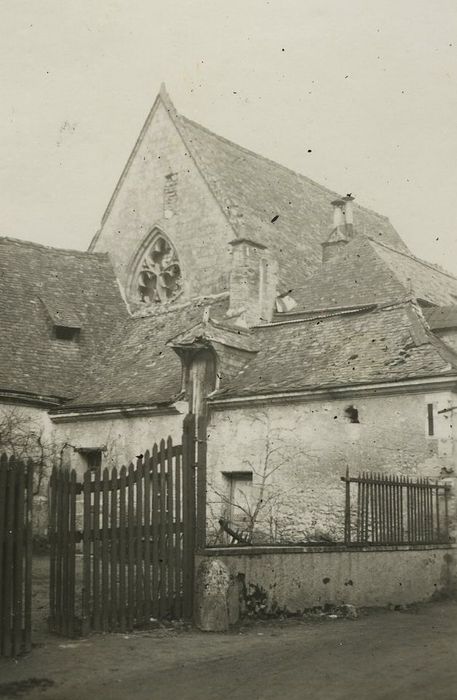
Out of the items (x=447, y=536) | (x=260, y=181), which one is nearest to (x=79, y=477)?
(x=447, y=536)

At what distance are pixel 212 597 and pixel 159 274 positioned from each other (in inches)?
671

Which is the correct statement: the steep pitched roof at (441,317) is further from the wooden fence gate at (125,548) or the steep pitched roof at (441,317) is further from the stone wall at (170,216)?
the wooden fence gate at (125,548)

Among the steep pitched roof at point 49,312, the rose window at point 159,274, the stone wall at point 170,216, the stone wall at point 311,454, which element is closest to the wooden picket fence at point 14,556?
the stone wall at point 311,454

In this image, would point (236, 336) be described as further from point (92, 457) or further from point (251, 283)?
point (92, 457)

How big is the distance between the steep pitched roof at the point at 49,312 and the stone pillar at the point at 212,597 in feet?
36.7

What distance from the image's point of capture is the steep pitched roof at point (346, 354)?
48.7 ft

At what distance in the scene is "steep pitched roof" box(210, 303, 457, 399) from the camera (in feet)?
48.7

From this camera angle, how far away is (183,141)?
82.3 feet

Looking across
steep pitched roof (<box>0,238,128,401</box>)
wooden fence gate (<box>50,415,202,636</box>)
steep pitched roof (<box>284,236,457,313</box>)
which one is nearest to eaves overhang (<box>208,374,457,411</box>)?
steep pitched roof (<box>0,238,128,401</box>)

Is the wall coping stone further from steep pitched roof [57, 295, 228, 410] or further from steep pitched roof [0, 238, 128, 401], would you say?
steep pitched roof [0, 238, 128, 401]

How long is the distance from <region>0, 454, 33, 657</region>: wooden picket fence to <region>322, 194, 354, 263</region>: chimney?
57.8ft

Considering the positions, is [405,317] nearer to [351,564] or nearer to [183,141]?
[351,564]

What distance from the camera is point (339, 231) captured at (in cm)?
2541

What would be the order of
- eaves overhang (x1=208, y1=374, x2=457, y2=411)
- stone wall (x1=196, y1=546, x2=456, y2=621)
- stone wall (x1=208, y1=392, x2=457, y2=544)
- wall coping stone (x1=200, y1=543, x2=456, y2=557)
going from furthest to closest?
stone wall (x1=208, y1=392, x2=457, y2=544) → eaves overhang (x1=208, y1=374, x2=457, y2=411) → stone wall (x1=196, y1=546, x2=456, y2=621) → wall coping stone (x1=200, y1=543, x2=456, y2=557)
